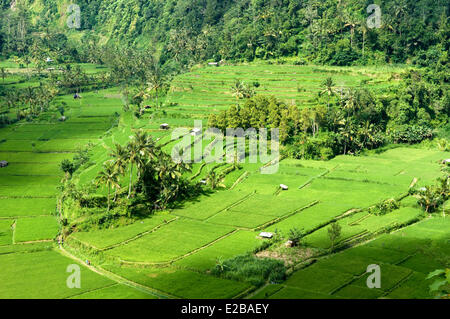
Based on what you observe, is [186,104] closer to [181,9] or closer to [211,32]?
[211,32]

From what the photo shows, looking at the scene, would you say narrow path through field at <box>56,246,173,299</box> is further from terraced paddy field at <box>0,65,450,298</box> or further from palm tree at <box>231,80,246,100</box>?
palm tree at <box>231,80,246,100</box>

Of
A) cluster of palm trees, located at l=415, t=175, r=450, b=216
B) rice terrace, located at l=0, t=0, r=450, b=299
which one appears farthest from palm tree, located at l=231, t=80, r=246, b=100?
cluster of palm trees, located at l=415, t=175, r=450, b=216

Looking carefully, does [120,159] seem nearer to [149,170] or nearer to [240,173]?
[149,170]

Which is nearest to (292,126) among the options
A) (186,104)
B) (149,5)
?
(186,104)

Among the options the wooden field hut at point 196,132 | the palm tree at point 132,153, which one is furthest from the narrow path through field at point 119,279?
the wooden field hut at point 196,132
